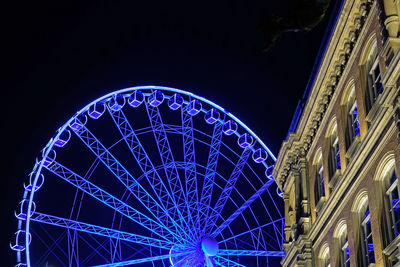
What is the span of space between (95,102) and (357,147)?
20.6 meters

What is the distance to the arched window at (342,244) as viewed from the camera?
23828 mm

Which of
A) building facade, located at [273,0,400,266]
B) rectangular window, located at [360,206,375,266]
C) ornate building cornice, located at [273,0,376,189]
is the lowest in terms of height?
rectangular window, located at [360,206,375,266]

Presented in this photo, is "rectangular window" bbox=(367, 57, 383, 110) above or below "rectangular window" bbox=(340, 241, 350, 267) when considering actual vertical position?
above

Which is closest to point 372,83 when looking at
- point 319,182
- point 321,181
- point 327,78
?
point 327,78

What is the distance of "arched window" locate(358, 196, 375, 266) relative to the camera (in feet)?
69.9

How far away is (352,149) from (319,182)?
19.1 ft

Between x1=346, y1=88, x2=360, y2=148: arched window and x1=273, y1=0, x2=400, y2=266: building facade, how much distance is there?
0.04 m

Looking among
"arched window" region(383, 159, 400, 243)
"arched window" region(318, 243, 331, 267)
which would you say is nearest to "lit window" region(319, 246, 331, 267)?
"arched window" region(318, 243, 331, 267)

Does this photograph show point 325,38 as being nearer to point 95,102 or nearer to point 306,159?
point 306,159

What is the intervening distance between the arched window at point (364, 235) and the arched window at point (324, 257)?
397cm

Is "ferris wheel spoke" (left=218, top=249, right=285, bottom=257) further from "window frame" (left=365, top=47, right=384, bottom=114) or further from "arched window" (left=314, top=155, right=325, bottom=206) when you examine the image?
"window frame" (left=365, top=47, right=384, bottom=114)

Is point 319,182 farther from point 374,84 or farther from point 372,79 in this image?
point 374,84

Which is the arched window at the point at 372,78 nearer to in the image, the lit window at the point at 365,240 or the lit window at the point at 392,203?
the lit window at the point at 392,203

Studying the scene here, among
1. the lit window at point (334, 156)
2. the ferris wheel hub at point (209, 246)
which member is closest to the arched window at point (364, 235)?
the lit window at point (334, 156)
